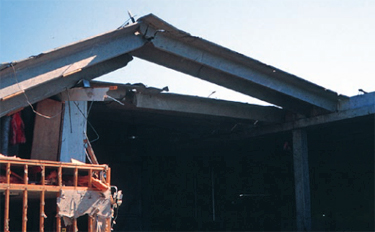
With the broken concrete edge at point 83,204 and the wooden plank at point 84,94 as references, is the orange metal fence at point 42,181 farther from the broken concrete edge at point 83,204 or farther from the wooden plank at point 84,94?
the wooden plank at point 84,94

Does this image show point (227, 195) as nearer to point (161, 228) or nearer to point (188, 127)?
point (161, 228)

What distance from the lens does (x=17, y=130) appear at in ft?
51.2

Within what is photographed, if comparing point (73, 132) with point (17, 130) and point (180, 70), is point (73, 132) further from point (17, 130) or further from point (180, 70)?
point (180, 70)

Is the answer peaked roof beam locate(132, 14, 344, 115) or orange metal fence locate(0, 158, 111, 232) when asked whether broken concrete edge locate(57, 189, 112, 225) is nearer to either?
orange metal fence locate(0, 158, 111, 232)

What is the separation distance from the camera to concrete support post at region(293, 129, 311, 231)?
64.2ft

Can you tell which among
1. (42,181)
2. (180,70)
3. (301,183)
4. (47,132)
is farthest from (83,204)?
(301,183)

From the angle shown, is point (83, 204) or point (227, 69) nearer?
point (83, 204)

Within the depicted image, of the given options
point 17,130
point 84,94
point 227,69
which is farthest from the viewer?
point 227,69

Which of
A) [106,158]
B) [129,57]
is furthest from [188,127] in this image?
[129,57]

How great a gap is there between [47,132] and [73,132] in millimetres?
822

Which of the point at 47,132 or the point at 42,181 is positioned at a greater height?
the point at 47,132

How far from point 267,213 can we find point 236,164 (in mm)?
3265

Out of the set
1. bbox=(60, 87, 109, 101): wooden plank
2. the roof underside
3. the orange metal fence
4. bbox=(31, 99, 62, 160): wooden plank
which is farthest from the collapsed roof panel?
the orange metal fence

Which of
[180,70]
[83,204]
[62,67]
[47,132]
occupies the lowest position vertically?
[83,204]
